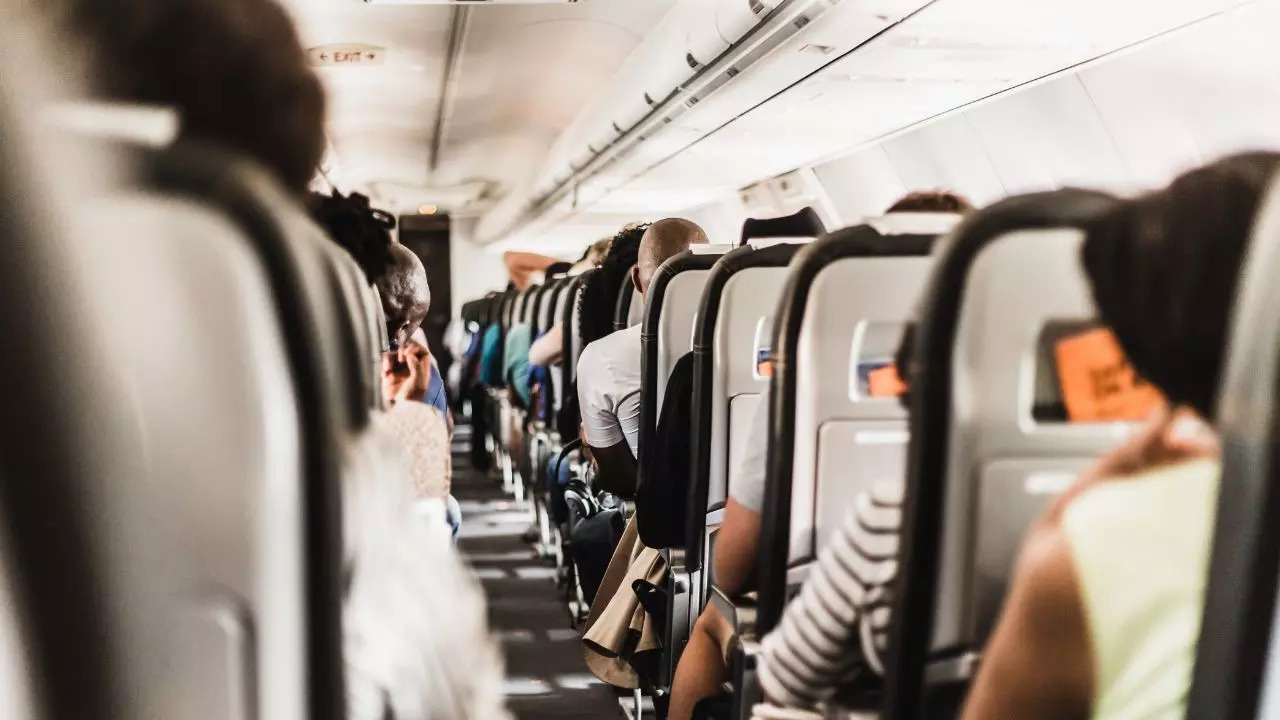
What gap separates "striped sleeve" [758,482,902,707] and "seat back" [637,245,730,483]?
4.38ft

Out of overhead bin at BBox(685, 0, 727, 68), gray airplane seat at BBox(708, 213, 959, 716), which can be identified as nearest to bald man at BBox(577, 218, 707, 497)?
overhead bin at BBox(685, 0, 727, 68)

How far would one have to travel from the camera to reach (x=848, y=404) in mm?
1952

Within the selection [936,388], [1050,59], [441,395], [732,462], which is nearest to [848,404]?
[936,388]

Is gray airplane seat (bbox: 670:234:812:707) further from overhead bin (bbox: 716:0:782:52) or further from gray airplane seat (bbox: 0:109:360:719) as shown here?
gray airplane seat (bbox: 0:109:360:719)

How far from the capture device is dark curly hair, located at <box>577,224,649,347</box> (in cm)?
466

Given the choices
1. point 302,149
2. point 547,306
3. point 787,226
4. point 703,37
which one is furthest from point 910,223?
point 547,306

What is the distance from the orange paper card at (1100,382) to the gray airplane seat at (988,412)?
0.04 feet

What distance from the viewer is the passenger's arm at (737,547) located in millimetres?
2357

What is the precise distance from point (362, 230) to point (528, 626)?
14.1 ft

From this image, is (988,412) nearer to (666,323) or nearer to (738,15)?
(666,323)

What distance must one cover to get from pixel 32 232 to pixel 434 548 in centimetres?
52

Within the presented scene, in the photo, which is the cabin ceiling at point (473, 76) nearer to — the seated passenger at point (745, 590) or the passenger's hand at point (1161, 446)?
the seated passenger at point (745, 590)

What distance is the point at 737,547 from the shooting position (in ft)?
7.83

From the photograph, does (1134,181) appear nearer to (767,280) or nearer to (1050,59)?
(767,280)
